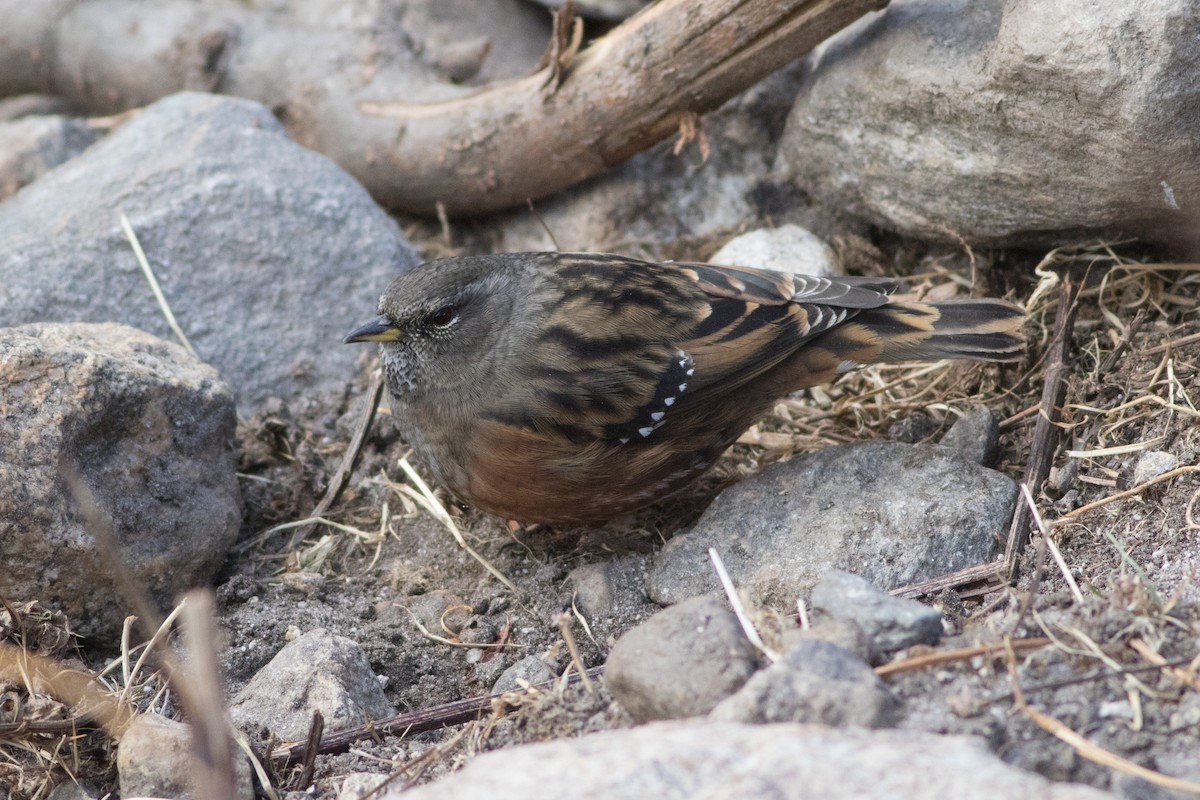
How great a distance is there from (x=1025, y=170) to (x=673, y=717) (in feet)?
9.54

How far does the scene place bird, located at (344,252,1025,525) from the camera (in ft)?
14.3

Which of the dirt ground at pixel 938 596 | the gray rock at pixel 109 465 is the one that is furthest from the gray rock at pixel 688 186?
the gray rock at pixel 109 465

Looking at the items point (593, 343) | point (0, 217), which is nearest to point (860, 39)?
point (593, 343)

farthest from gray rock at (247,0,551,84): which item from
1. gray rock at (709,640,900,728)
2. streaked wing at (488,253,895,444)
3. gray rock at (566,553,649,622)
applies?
gray rock at (709,640,900,728)

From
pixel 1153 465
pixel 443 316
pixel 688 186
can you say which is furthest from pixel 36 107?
pixel 1153 465

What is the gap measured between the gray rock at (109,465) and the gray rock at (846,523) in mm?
1818

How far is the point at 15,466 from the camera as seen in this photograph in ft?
12.9

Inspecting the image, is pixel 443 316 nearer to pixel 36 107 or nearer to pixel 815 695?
pixel 815 695

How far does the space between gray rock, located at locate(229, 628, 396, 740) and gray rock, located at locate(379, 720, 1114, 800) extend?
1101 millimetres

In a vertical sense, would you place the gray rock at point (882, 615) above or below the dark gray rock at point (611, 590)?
above

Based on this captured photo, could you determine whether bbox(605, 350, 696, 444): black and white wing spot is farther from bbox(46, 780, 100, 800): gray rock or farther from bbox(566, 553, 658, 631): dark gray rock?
bbox(46, 780, 100, 800): gray rock

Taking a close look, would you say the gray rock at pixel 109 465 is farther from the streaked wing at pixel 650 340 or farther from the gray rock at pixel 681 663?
the gray rock at pixel 681 663

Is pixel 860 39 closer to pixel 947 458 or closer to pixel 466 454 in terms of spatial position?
pixel 947 458

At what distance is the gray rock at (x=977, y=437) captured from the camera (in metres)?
4.45
